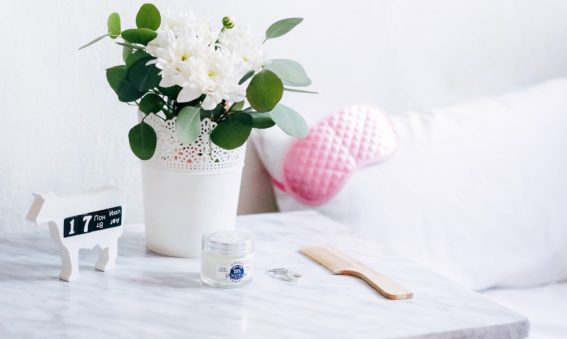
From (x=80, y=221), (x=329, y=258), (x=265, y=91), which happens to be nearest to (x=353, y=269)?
(x=329, y=258)

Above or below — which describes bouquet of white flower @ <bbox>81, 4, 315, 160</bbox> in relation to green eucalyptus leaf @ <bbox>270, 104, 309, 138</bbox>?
above

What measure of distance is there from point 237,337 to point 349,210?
0.63 metres

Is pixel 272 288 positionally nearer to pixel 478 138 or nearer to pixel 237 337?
pixel 237 337

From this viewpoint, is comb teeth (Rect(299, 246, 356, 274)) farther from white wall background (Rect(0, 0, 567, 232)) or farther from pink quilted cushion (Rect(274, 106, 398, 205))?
white wall background (Rect(0, 0, 567, 232))

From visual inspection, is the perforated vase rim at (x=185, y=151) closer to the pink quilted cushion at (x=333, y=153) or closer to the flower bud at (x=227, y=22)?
the flower bud at (x=227, y=22)

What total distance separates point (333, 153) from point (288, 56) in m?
0.22

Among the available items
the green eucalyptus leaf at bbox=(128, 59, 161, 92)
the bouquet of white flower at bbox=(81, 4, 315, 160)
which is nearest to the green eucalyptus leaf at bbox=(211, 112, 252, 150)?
the bouquet of white flower at bbox=(81, 4, 315, 160)

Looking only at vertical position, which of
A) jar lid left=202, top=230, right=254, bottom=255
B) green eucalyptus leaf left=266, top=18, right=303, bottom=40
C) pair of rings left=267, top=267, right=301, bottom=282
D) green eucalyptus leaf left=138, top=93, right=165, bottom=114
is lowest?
pair of rings left=267, top=267, right=301, bottom=282

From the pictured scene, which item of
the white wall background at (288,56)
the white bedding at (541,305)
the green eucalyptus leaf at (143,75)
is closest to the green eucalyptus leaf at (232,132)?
the green eucalyptus leaf at (143,75)

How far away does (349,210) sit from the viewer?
1522 mm

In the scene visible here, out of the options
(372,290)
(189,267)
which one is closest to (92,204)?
(189,267)

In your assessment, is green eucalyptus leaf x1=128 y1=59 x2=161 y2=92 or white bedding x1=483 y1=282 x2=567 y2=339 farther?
white bedding x1=483 y1=282 x2=567 y2=339

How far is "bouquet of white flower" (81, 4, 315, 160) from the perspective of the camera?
1.07 meters

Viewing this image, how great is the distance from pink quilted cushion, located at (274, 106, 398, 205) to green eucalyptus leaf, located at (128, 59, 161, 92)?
48cm
